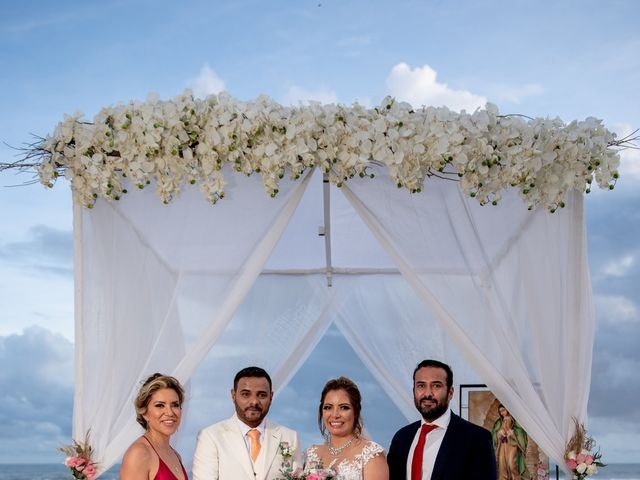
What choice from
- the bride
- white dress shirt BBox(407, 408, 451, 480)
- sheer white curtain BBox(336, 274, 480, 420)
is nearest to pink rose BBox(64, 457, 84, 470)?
the bride

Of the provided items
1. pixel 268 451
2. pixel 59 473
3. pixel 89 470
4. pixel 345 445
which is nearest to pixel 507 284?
pixel 345 445

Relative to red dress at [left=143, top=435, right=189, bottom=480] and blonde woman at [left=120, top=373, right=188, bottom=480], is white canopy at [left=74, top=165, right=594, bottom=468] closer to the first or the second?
blonde woman at [left=120, top=373, right=188, bottom=480]

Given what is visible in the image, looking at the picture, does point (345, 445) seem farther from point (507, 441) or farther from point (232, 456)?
point (507, 441)

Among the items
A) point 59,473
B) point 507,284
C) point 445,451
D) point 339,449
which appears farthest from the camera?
point 59,473

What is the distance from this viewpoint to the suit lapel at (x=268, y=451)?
4715mm

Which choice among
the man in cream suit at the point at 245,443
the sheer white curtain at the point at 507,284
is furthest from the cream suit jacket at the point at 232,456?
the sheer white curtain at the point at 507,284

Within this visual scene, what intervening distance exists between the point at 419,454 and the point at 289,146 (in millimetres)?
1779

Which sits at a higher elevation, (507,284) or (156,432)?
(507,284)

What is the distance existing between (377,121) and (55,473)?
27909mm

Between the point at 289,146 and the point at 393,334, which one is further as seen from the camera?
the point at 393,334

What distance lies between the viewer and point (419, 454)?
16.0 ft

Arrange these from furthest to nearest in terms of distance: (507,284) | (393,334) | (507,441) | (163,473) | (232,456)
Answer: (393,334), (507,441), (507,284), (232,456), (163,473)

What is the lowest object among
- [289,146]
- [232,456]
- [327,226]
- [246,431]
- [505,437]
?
[232,456]

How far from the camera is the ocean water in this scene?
2952 cm
